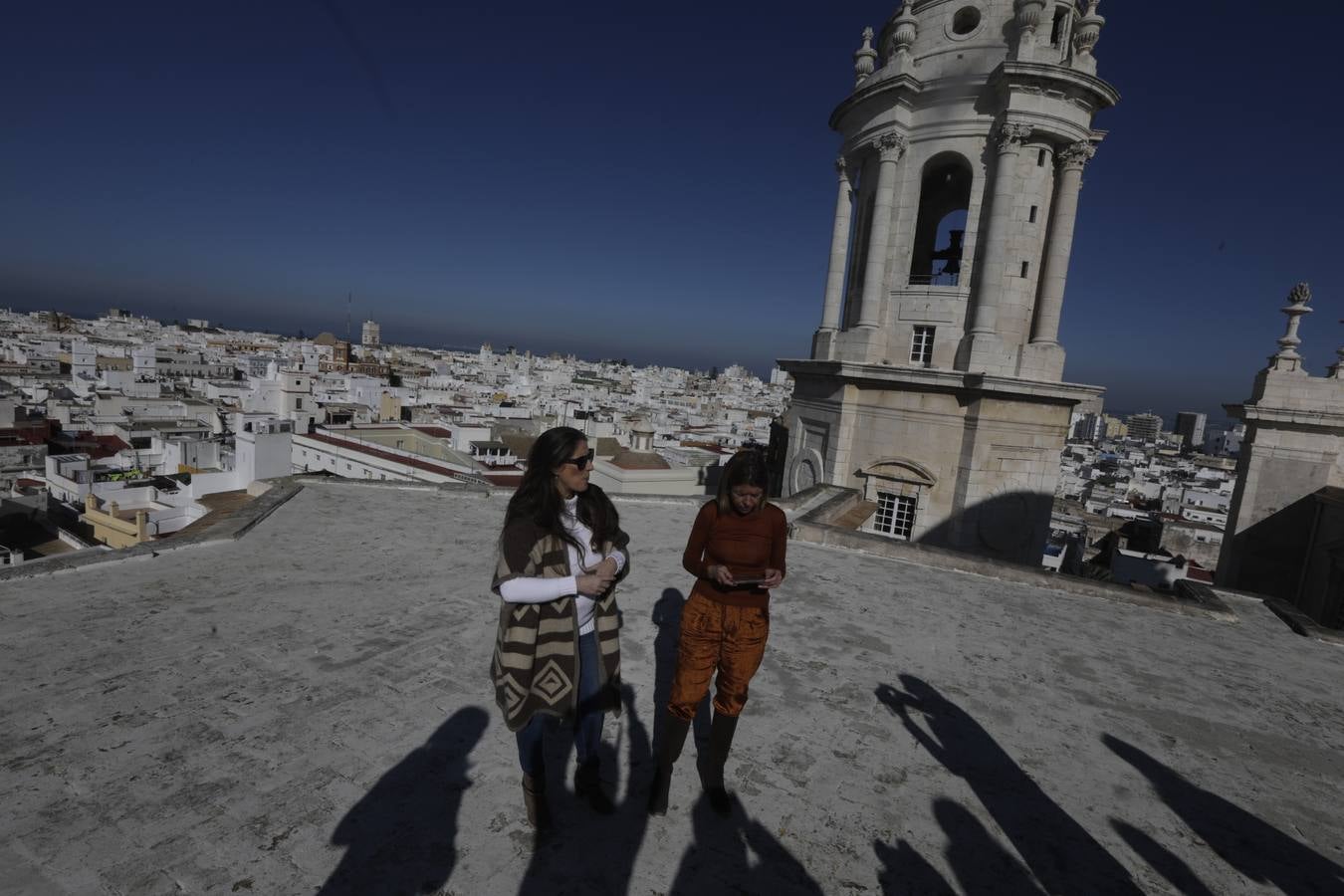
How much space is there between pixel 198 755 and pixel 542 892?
1861 millimetres

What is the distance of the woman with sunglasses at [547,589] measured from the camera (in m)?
Result: 2.57

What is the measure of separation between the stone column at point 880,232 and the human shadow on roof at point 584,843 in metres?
11.3

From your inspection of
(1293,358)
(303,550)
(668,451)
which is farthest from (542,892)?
(668,451)

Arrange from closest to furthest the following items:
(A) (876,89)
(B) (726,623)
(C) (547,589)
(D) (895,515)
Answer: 1. (C) (547,589)
2. (B) (726,623)
3. (A) (876,89)
4. (D) (895,515)

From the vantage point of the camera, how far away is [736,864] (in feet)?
8.71

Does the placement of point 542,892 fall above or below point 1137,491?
above

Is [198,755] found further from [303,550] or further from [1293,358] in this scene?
[1293,358]

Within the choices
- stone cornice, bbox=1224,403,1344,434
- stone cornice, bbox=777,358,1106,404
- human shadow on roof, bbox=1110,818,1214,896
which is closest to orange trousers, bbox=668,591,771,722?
human shadow on roof, bbox=1110,818,1214,896

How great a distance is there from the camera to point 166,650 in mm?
4012

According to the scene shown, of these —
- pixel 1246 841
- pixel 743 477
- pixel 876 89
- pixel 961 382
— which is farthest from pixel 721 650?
pixel 876 89

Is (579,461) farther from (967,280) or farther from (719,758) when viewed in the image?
(967,280)

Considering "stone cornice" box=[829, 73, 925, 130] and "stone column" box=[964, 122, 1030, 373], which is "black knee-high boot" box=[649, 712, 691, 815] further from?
"stone cornice" box=[829, 73, 925, 130]

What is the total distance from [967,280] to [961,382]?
205cm

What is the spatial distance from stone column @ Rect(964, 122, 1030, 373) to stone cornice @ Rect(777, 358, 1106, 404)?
0.38 metres
